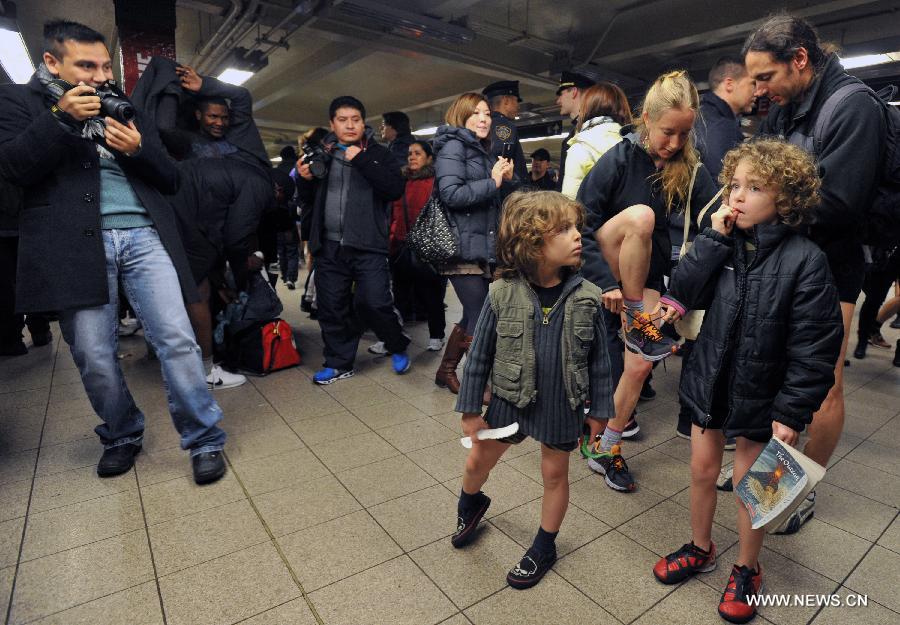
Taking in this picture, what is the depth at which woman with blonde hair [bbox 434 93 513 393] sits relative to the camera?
3035mm

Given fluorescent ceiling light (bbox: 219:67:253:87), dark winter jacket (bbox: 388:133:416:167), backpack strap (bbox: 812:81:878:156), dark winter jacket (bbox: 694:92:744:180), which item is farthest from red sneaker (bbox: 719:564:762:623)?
fluorescent ceiling light (bbox: 219:67:253:87)

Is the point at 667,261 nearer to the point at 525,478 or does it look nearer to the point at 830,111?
the point at 830,111

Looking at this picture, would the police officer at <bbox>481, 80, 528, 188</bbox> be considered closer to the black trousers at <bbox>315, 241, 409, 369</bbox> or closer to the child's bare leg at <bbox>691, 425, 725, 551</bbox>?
the black trousers at <bbox>315, 241, 409, 369</bbox>

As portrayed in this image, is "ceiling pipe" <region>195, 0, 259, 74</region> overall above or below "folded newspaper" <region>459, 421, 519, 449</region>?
above

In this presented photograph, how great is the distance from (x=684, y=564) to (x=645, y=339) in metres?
0.76

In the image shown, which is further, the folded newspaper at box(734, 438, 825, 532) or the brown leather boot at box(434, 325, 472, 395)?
the brown leather boot at box(434, 325, 472, 395)

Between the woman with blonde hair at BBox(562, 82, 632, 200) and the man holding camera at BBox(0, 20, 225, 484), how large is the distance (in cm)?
179

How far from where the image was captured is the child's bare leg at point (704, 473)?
1607mm

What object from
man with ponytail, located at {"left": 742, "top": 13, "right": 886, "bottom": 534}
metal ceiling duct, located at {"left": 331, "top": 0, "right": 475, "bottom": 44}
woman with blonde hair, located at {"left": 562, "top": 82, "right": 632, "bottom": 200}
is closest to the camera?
man with ponytail, located at {"left": 742, "top": 13, "right": 886, "bottom": 534}

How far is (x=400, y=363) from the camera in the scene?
3781 millimetres

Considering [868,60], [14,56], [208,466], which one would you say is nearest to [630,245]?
[208,466]

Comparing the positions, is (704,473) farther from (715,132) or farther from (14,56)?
(14,56)

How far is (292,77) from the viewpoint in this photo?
938 cm

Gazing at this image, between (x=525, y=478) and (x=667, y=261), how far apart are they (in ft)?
3.77
